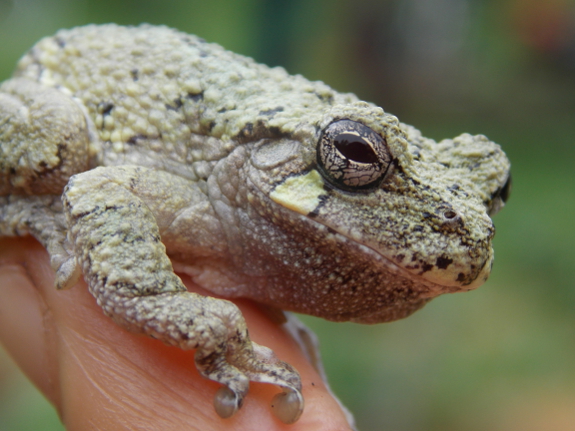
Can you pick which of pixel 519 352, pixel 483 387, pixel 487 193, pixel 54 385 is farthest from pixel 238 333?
pixel 519 352

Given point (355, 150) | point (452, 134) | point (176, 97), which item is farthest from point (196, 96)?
point (452, 134)

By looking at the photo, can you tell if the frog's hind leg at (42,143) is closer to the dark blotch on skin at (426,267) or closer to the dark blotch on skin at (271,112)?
the dark blotch on skin at (271,112)

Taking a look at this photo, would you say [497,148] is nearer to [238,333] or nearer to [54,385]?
[238,333]

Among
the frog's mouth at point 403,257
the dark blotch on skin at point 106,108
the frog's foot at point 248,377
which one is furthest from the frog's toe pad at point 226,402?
the dark blotch on skin at point 106,108

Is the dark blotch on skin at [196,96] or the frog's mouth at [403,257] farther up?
the dark blotch on skin at [196,96]

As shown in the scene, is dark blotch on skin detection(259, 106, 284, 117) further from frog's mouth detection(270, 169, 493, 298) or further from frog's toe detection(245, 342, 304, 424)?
frog's toe detection(245, 342, 304, 424)

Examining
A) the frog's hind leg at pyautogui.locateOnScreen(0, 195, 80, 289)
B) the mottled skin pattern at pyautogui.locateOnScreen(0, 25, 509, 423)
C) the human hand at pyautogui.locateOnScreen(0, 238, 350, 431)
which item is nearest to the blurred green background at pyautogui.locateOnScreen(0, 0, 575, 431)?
the human hand at pyautogui.locateOnScreen(0, 238, 350, 431)
